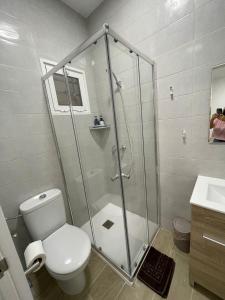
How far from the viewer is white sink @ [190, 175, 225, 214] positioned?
41.0 inches

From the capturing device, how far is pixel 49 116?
1.58 m

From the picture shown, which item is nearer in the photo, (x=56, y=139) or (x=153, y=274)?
(x=153, y=274)

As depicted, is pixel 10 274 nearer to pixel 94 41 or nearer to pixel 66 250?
pixel 66 250

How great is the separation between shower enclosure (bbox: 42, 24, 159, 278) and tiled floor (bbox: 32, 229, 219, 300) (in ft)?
0.36

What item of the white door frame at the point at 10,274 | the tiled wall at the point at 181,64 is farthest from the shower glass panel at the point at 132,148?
the white door frame at the point at 10,274

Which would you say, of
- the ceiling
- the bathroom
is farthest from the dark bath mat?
the ceiling

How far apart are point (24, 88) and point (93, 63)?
0.73 meters

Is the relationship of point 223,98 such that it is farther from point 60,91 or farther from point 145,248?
point 145,248

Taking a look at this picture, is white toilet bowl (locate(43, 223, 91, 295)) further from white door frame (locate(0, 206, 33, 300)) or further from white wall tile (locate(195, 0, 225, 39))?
white wall tile (locate(195, 0, 225, 39))

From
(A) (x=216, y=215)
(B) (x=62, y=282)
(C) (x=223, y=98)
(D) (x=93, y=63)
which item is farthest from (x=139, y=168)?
(B) (x=62, y=282)

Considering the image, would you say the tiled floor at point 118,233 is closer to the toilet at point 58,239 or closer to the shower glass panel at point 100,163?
the shower glass panel at point 100,163

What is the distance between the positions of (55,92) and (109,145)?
862 mm

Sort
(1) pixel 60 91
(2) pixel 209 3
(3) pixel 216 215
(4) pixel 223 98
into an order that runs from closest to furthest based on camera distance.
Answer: (3) pixel 216 215
(2) pixel 209 3
(4) pixel 223 98
(1) pixel 60 91

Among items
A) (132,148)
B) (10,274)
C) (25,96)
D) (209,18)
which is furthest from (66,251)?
(209,18)
